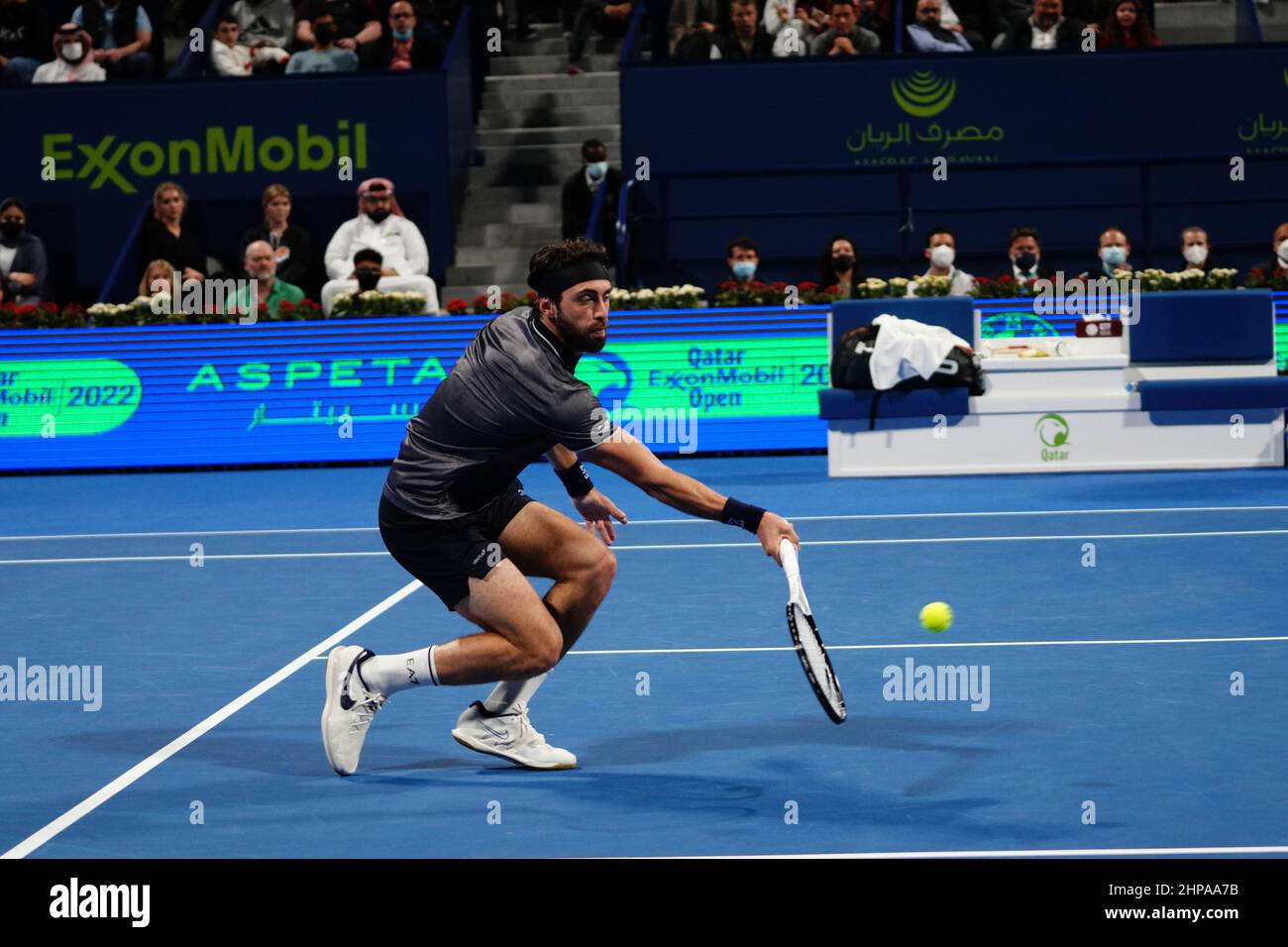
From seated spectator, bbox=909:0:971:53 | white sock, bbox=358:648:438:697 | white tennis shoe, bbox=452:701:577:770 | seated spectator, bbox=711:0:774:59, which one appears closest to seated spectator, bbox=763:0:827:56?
seated spectator, bbox=711:0:774:59

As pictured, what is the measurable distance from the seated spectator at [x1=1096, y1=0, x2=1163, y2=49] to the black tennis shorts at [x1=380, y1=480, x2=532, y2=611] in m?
13.9

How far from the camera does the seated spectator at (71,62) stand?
19406 mm

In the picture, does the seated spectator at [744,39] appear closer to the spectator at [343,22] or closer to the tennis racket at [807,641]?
the spectator at [343,22]

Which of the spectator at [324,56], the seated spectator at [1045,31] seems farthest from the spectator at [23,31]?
the seated spectator at [1045,31]

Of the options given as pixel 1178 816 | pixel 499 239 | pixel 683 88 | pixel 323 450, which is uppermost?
pixel 683 88

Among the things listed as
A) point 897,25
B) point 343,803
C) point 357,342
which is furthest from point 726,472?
point 343,803

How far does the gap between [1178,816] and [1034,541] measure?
18.0 feet

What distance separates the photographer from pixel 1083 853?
490cm

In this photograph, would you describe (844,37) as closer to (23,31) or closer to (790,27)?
(790,27)

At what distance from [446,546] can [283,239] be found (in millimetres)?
12202

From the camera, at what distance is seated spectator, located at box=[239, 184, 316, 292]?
17562mm

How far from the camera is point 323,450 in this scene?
16328mm

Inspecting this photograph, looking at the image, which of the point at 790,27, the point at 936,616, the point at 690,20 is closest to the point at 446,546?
the point at 936,616

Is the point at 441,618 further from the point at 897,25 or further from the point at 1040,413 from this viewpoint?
the point at 897,25
